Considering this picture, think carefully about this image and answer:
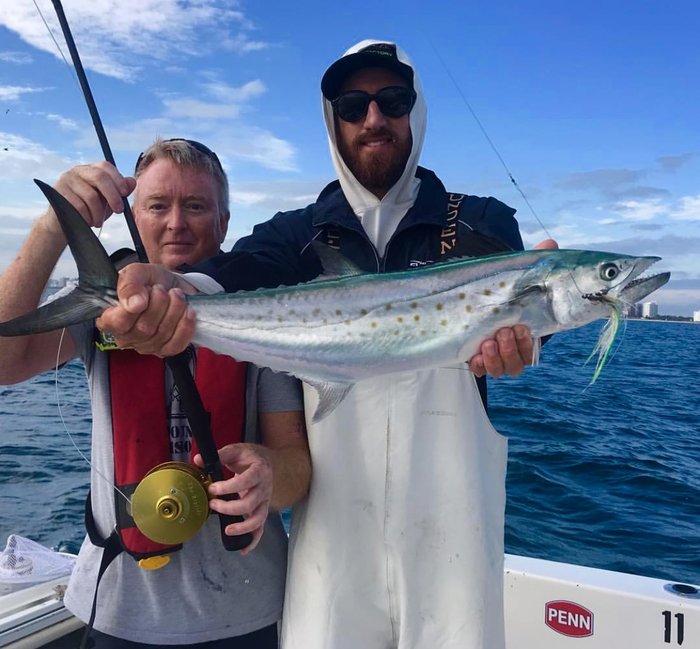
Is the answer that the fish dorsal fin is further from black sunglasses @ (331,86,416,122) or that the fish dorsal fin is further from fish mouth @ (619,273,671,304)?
fish mouth @ (619,273,671,304)

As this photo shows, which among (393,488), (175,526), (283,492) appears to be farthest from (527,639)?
(175,526)

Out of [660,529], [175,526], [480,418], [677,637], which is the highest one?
[480,418]

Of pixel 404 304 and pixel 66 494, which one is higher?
pixel 404 304

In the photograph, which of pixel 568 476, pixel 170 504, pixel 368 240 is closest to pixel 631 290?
pixel 368 240

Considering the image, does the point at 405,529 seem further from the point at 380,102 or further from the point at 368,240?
the point at 380,102

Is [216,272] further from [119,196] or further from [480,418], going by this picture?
[480,418]

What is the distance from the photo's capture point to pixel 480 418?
2.87 m

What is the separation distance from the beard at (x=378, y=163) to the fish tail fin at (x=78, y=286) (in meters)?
1.45

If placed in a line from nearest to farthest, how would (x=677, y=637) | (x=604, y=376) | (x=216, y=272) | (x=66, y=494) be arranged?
(x=216, y=272) → (x=677, y=637) → (x=66, y=494) → (x=604, y=376)

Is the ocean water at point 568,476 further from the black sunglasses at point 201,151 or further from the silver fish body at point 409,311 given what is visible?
the black sunglasses at point 201,151

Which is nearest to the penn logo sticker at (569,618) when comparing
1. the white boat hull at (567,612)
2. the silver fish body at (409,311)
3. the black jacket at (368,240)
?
the white boat hull at (567,612)

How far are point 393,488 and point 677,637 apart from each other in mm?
2721

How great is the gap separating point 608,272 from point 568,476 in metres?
8.42

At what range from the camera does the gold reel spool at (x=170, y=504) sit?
2510mm
